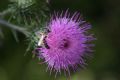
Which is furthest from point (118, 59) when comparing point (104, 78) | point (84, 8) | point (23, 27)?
point (23, 27)

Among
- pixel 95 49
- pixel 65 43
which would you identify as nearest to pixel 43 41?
pixel 65 43

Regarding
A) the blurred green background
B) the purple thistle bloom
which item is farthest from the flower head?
the blurred green background

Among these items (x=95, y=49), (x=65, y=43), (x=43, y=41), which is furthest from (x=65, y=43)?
(x=95, y=49)

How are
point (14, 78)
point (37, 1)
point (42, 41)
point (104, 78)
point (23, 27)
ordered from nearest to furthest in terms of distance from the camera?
point (42, 41) → point (37, 1) → point (23, 27) → point (14, 78) → point (104, 78)

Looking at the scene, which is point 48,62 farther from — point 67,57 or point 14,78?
point 14,78

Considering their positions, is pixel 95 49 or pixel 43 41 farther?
pixel 95 49

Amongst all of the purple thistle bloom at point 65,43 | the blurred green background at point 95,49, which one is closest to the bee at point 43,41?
the purple thistle bloom at point 65,43

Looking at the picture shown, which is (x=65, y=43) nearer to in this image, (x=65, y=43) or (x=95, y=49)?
(x=65, y=43)
